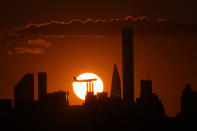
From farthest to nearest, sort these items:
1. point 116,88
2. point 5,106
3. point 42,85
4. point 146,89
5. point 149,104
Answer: point 116,88
point 42,85
point 146,89
point 149,104
point 5,106

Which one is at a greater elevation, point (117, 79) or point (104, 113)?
point (117, 79)

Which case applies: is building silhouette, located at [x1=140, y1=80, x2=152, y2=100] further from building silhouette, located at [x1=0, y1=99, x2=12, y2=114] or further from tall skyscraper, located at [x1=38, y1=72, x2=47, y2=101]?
building silhouette, located at [x1=0, y1=99, x2=12, y2=114]

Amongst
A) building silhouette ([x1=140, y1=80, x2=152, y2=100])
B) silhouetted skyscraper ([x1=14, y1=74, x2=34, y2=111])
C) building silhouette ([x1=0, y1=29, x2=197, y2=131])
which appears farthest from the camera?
building silhouette ([x1=140, y1=80, x2=152, y2=100])

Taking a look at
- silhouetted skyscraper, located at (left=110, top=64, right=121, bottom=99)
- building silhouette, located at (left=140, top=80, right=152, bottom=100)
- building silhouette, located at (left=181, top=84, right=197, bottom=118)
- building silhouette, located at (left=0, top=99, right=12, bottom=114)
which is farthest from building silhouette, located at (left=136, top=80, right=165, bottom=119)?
building silhouette, located at (left=0, top=99, right=12, bottom=114)

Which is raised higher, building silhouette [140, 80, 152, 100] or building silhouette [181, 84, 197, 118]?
building silhouette [140, 80, 152, 100]

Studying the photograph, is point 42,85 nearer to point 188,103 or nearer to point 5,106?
point 5,106

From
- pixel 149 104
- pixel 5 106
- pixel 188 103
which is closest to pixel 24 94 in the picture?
pixel 5 106

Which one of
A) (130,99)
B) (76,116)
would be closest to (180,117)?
(76,116)

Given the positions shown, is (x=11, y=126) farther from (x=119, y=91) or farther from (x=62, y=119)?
(x=119, y=91)
